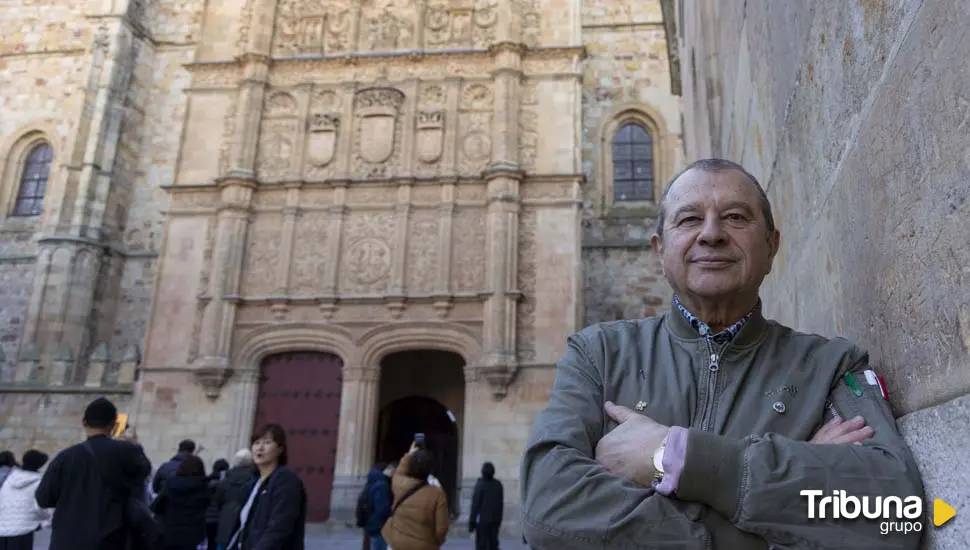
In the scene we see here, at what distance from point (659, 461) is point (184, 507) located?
230 inches

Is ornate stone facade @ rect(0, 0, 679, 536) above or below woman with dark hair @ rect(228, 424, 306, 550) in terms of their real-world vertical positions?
above

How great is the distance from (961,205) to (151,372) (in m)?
15.5

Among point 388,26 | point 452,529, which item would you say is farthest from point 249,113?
point 452,529

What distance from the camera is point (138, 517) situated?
4156 mm

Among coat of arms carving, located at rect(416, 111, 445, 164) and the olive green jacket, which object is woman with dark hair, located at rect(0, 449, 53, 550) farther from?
coat of arms carving, located at rect(416, 111, 445, 164)

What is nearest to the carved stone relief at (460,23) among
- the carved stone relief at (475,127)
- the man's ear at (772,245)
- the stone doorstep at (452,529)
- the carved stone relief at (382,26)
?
the carved stone relief at (382,26)

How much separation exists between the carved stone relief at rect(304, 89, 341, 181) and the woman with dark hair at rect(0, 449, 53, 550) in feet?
35.2

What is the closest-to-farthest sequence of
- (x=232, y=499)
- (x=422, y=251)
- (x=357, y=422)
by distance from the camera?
(x=232, y=499) < (x=357, y=422) < (x=422, y=251)

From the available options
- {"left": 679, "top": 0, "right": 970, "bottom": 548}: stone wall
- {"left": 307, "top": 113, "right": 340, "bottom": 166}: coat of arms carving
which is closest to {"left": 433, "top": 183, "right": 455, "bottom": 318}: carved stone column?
{"left": 307, "top": 113, "right": 340, "bottom": 166}: coat of arms carving

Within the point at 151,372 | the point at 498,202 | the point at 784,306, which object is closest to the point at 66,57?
the point at 151,372

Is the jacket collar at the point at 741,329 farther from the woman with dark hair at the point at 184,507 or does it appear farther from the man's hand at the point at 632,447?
the woman with dark hair at the point at 184,507

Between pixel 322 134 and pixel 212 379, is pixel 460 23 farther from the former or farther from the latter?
pixel 212 379

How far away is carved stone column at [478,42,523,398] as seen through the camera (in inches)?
539

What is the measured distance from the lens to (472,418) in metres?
13.7
